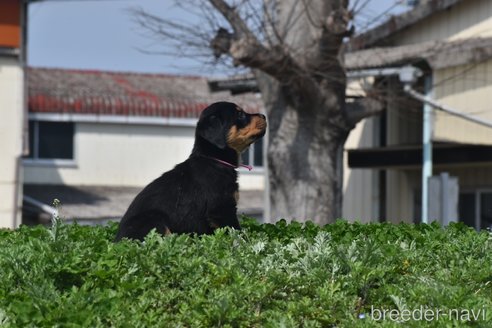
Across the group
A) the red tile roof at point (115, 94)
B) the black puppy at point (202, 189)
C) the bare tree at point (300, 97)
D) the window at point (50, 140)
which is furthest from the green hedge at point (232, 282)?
the window at point (50, 140)

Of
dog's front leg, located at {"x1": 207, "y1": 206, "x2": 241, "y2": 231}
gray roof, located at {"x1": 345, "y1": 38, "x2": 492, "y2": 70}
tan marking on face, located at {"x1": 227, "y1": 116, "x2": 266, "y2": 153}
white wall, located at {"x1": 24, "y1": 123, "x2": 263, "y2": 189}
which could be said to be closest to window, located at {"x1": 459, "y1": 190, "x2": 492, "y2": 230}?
gray roof, located at {"x1": 345, "y1": 38, "x2": 492, "y2": 70}

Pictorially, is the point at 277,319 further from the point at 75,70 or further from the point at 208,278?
the point at 75,70

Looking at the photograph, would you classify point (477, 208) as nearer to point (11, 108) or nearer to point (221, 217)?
point (11, 108)

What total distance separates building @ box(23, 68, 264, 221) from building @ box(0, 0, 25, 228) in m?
4.78

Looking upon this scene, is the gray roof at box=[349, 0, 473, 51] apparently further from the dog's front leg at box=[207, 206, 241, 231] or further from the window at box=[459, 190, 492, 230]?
the dog's front leg at box=[207, 206, 241, 231]

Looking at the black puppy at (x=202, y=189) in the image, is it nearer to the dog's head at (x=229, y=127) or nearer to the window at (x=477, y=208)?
the dog's head at (x=229, y=127)

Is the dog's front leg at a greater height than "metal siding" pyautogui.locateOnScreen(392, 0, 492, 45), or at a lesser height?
lesser

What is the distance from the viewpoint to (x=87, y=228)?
31.0ft

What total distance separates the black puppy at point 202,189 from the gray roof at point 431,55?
11.4 m

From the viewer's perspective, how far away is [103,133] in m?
39.0

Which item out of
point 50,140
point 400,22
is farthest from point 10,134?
point 400,22

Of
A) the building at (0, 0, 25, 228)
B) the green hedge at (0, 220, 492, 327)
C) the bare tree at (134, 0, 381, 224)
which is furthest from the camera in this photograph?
the building at (0, 0, 25, 228)

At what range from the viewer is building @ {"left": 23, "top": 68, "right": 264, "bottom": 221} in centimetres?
3778

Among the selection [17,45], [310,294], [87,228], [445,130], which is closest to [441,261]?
[310,294]
